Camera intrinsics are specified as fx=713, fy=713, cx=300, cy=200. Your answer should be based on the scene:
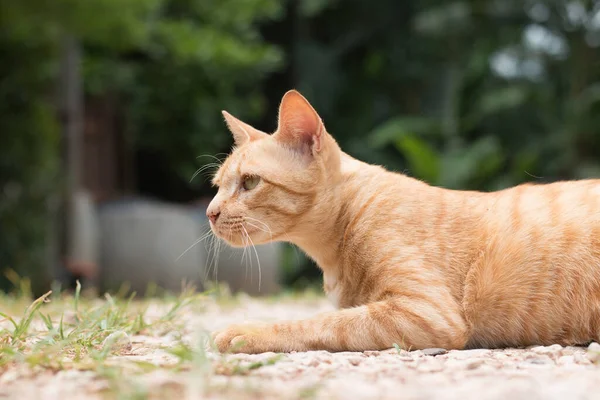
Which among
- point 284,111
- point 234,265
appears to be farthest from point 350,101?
point 284,111

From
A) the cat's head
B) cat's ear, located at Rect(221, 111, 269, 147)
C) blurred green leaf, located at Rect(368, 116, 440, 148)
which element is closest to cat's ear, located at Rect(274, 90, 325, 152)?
the cat's head

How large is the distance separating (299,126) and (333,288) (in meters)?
0.74

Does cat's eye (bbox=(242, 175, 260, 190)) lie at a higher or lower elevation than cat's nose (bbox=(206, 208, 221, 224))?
higher

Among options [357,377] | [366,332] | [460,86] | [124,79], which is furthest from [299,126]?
[460,86]

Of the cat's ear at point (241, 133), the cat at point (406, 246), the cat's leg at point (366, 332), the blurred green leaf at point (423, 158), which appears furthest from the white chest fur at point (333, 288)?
the blurred green leaf at point (423, 158)

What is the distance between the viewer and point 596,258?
2795mm

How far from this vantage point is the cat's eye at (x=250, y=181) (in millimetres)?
Answer: 3062

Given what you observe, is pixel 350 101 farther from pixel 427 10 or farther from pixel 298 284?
pixel 298 284

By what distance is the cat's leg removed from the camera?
2703 mm

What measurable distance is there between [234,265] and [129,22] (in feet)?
9.64

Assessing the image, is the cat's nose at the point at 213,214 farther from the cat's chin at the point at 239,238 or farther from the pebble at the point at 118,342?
the pebble at the point at 118,342

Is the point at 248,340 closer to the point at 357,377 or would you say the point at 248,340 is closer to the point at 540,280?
the point at 357,377

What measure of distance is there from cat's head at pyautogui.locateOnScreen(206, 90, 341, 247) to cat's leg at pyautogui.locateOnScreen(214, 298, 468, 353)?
48 centimetres

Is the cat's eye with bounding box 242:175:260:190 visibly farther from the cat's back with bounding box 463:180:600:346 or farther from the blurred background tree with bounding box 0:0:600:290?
the blurred background tree with bounding box 0:0:600:290
